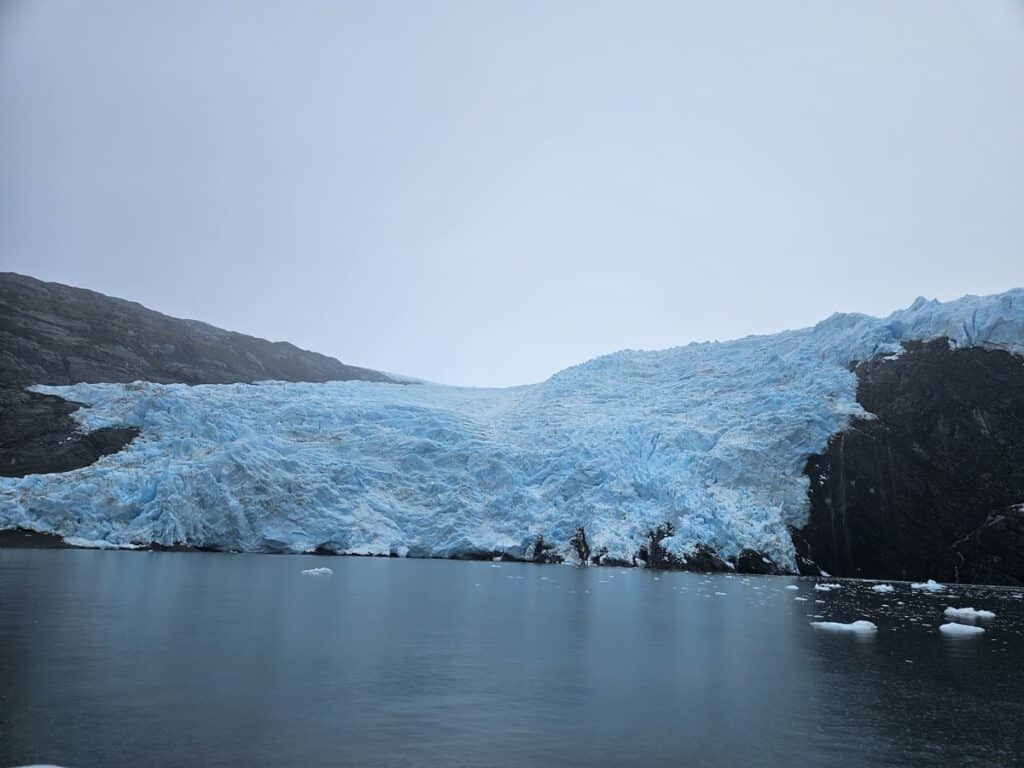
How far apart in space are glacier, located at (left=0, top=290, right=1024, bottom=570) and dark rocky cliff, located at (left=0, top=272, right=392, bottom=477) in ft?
4.77

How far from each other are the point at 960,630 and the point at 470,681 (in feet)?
41.0

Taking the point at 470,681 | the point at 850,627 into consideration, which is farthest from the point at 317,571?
the point at 850,627

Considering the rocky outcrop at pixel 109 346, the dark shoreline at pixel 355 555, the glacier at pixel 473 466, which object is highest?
the rocky outcrop at pixel 109 346

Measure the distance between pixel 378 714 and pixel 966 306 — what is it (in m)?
40.3

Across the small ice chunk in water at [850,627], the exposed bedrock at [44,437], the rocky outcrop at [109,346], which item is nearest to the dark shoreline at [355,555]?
the exposed bedrock at [44,437]

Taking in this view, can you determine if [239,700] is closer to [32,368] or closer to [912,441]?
[912,441]

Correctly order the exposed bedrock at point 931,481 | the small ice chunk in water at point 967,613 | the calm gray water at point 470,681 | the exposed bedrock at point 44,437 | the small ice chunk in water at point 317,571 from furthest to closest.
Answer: the exposed bedrock at point 44,437
the exposed bedrock at point 931,481
the small ice chunk in water at point 317,571
the small ice chunk in water at point 967,613
the calm gray water at point 470,681

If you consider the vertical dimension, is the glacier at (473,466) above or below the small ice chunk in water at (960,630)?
above

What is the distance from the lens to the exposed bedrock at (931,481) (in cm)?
3192

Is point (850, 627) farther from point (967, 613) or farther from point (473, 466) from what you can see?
point (473, 466)

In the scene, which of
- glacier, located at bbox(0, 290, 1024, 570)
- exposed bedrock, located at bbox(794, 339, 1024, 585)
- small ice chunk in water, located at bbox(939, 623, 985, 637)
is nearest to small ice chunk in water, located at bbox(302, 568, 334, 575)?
glacier, located at bbox(0, 290, 1024, 570)

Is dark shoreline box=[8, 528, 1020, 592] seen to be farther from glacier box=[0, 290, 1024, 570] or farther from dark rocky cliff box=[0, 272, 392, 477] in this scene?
dark rocky cliff box=[0, 272, 392, 477]

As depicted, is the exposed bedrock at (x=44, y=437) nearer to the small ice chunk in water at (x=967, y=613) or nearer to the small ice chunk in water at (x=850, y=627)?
the small ice chunk in water at (x=850, y=627)

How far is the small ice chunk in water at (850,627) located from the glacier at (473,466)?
52.5 ft
